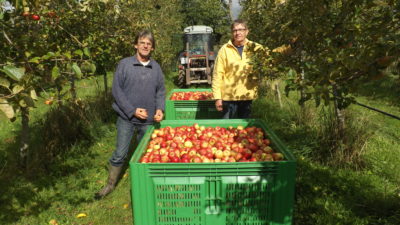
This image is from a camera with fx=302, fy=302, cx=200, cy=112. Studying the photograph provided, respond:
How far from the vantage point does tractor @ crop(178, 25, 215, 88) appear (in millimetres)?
12684

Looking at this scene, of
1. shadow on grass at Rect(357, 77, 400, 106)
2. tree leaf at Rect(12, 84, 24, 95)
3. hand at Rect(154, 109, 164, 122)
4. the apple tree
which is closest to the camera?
the apple tree

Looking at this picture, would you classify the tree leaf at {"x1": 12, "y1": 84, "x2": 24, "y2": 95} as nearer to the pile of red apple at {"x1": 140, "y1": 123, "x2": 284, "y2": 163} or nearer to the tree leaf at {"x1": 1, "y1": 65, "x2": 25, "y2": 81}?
the tree leaf at {"x1": 1, "y1": 65, "x2": 25, "y2": 81}

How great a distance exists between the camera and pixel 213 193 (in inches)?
78.7

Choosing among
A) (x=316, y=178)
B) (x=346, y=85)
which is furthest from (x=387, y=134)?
(x=346, y=85)

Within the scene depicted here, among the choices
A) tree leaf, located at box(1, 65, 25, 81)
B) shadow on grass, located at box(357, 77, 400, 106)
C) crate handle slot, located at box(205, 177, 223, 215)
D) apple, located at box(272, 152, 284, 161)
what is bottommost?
shadow on grass, located at box(357, 77, 400, 106)

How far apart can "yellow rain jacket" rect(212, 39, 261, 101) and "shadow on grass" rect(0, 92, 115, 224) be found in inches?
66.6

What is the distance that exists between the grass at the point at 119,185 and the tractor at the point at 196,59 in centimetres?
709

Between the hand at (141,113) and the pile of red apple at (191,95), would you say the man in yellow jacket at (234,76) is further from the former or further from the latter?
the pile of red apple at (191,95)

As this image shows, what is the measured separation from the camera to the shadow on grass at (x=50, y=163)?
3629mm

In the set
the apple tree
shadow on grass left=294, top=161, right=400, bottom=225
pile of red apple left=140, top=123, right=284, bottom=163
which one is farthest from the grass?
the apple tree

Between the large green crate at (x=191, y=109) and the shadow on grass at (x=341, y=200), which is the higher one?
the large green crate at (x=191, y=109)

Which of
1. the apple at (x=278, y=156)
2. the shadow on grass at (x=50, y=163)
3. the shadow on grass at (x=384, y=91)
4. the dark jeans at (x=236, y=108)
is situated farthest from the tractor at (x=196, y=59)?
the apple at (x=278, y=156)

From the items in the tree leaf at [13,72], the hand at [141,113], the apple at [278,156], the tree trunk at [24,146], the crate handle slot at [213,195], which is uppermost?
the tree leaf at [13,72]

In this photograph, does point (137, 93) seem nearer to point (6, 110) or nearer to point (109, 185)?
point (109, 185)
